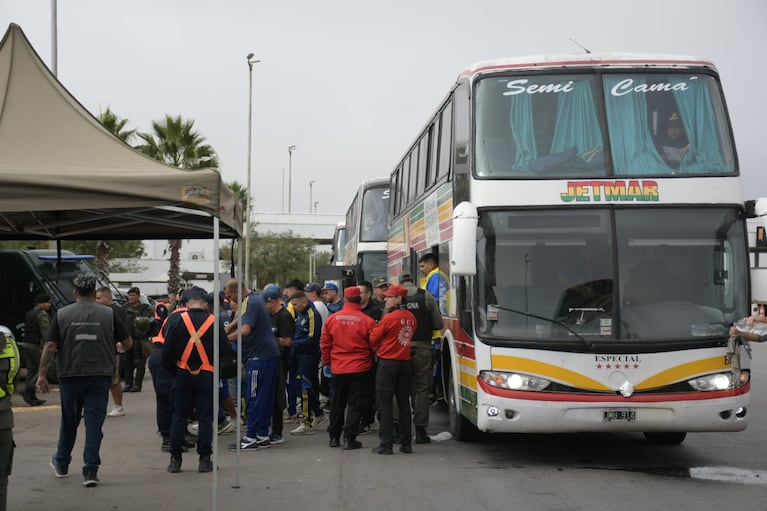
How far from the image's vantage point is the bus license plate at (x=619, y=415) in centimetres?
918

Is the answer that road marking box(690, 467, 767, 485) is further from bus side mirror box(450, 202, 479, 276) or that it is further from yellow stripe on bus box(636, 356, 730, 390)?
bus side mirror box(450, 202, 479, 276)

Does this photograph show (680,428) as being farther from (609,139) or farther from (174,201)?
(174,201)

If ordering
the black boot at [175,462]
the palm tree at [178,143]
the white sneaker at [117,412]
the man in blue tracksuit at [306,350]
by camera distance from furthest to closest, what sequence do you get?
the palm tree at [178,143] → the white sneaker at [117,412] → the man in blue tracksuit at [306,350] → the black boot at [175,462]

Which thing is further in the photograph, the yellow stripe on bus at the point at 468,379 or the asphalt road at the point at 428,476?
the yellow stripe on bus at the point at 468,379

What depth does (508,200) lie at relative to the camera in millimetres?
9703

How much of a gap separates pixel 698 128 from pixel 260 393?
5457 mm

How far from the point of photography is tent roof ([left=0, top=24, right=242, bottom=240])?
7078mm

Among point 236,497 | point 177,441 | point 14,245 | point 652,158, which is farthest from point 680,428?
point 14,245

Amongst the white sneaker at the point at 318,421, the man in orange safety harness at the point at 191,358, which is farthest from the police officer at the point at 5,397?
the white sneaker at the point at 318,421

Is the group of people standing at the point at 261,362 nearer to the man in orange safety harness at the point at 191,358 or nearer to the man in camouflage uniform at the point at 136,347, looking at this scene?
the man in orange safety harness at the point at 191,358

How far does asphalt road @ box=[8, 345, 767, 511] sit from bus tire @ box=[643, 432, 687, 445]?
11cm

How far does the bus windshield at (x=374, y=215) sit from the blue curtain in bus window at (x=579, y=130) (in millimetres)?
13227

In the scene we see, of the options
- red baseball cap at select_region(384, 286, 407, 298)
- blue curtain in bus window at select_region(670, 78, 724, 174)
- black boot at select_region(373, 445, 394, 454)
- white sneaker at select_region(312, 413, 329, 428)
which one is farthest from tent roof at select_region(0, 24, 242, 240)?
blue curtain in bus window at select_region(670, 78, 724, 174)

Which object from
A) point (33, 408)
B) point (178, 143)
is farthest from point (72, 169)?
point (178, 143)
